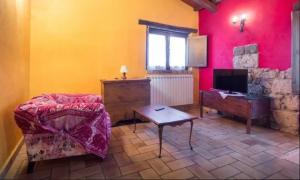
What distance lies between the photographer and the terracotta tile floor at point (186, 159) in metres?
1.91

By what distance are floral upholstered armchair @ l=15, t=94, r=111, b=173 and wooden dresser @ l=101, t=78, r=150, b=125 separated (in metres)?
1.31

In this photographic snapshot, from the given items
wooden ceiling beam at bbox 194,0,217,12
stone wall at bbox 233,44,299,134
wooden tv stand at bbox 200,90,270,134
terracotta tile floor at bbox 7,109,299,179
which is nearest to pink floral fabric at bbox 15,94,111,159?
terracotta tile floor at bbox 7,109,299,179

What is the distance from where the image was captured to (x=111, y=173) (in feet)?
6.36

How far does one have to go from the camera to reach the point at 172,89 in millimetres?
4539

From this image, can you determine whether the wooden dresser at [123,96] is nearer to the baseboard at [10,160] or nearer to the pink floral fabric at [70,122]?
the pink floral fabric at [70,122]

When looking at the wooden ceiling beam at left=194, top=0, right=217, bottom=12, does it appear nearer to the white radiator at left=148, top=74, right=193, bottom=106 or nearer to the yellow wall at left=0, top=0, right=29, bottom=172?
the white radiator at left=148, top=74, right=193, bottom=106

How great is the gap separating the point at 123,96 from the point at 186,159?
1.78 m

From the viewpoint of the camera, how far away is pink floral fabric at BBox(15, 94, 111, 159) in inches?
73.7

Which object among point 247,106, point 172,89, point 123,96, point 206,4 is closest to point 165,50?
point 172,89

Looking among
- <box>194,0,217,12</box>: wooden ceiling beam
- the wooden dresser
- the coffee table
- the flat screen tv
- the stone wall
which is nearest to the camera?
the coffee table

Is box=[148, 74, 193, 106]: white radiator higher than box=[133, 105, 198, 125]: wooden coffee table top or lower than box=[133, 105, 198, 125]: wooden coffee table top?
higher

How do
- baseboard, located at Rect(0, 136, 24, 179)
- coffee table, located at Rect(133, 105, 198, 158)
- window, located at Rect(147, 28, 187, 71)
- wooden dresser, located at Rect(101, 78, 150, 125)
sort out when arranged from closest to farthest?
baseboard, located at Rect(0, 136, 24, 179) → coffee table, located at Rect(133, 105, 198, 158) → wooden dresser, located at Rect(101, 78, 150, 125) → window, located at Rect(147, 28, 187, 71)

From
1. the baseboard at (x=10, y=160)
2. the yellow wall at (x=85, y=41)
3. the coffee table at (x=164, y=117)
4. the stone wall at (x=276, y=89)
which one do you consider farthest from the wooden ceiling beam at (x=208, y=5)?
the baseboard at (x=10, y=160)

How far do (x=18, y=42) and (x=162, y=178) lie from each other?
2500 millimetres
